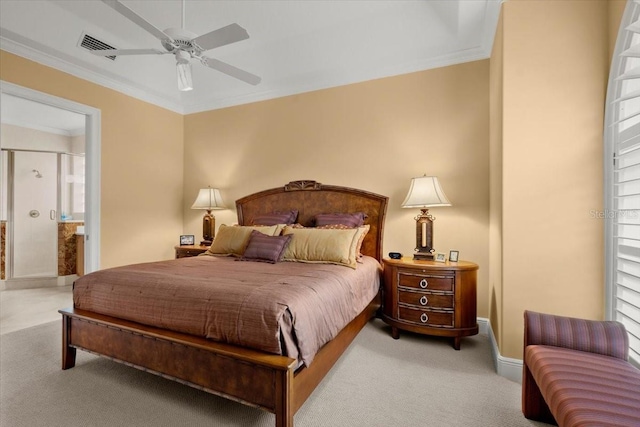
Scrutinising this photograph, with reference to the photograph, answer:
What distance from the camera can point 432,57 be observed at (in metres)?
3.29

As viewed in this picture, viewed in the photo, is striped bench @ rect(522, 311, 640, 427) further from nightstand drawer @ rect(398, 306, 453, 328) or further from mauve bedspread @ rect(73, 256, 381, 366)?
mauve bedspread @ rect(73, 256, 381, 366)

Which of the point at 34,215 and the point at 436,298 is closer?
the point at 436,298

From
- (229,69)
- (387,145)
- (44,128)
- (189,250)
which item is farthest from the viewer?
(44,128)

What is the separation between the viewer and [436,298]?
8.79 ft

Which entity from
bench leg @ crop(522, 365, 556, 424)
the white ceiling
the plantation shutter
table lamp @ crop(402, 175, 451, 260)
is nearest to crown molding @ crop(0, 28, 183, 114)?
the white ceiling

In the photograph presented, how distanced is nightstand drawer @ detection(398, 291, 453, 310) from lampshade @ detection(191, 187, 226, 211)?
282cm

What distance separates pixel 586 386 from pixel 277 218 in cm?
311

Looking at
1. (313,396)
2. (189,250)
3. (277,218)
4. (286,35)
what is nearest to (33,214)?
(189,250)

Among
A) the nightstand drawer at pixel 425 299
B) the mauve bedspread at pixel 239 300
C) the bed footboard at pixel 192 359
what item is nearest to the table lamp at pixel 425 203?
the nightstand drawer at pixel 425 299

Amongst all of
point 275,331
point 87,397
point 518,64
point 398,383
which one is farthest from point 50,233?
point 518,64

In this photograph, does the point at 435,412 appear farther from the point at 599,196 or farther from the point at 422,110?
the point at 422,110

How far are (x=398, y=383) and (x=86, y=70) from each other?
4795 millimetres

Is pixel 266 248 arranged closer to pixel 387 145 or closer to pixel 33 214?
pixel 387 145

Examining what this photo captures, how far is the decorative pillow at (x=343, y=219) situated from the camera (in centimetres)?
342
